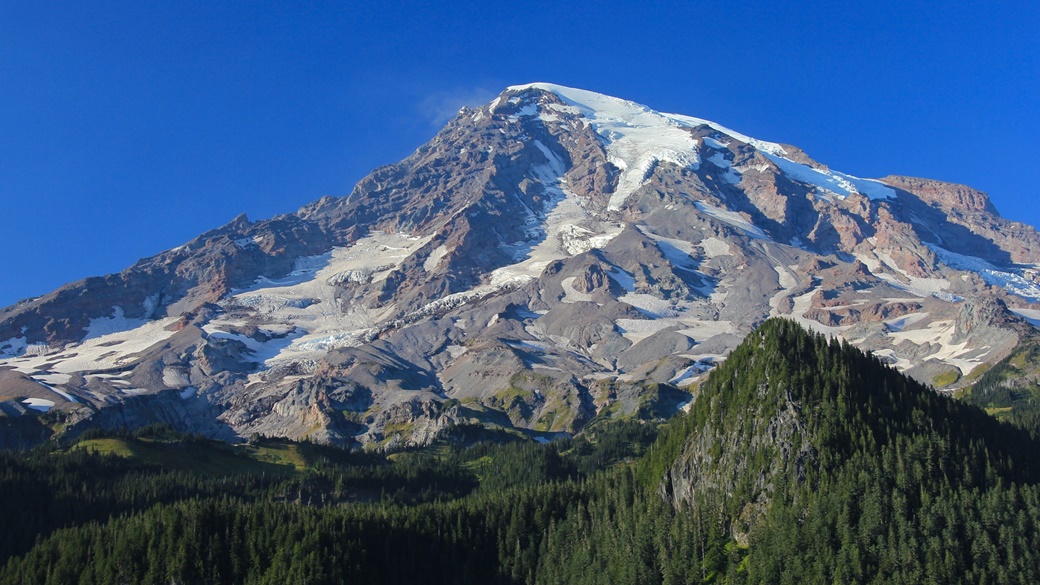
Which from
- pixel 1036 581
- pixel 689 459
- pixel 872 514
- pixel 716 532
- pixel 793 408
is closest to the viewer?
pixel 1036 581

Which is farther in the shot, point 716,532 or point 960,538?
point 716,532

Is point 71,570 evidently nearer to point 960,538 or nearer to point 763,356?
point 763,356

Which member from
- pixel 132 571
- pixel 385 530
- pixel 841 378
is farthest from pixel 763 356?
pixel 132 571

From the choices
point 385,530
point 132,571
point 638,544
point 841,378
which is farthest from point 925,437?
point 132,571

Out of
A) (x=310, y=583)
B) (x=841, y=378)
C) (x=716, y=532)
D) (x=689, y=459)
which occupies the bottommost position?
(x=310, y=583)

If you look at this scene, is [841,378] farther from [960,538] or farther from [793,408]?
[960,538]

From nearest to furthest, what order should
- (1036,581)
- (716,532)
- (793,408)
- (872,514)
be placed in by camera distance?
(1036,581), (872,514), (716,532), (793,408)

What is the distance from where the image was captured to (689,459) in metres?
175

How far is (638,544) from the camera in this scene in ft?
510

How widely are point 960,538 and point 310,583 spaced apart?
94.1m

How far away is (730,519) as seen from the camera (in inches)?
6147

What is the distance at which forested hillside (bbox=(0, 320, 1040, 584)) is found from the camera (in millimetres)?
139375

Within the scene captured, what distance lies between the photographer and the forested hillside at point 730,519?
139375 millimetres

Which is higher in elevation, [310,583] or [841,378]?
[841,378]
